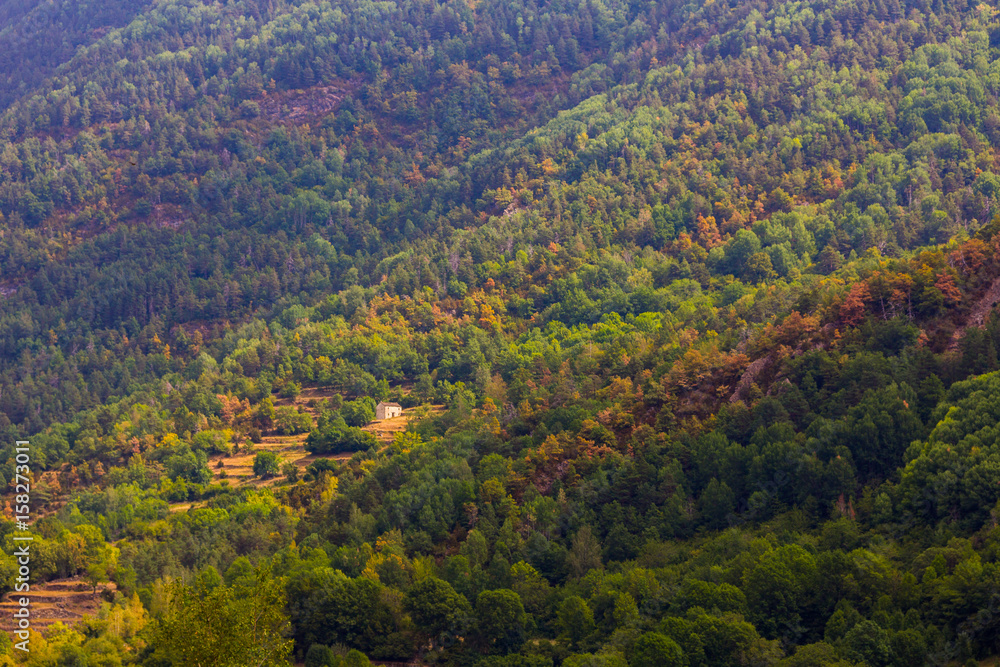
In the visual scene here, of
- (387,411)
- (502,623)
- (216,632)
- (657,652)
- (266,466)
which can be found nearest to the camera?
(216,632)

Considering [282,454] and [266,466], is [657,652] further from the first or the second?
[282,454]

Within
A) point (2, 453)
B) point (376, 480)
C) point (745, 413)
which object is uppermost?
point (745, 413)

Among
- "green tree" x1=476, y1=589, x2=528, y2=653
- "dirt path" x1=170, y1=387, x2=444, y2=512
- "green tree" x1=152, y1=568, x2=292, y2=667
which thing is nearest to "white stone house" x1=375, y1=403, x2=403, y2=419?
"dirt path" x1=170, y1=387, x2=444, y2=512

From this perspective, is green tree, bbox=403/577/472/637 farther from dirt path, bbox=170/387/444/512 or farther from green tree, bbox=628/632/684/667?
dirt path, bbox=170/387/444/512

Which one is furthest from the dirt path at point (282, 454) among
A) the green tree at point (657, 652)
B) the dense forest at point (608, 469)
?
the green tree at point (657, 652)

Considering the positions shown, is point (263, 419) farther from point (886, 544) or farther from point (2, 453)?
point (886, 544)

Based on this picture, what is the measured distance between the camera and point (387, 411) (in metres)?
163

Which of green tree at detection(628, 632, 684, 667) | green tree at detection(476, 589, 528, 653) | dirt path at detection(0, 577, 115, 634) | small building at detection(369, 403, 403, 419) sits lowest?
small building at detection(369, 403, 403, 419)

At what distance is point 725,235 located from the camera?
7200 inches

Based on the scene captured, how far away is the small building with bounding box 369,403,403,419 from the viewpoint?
534 feet

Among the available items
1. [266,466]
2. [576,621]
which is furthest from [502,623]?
[266,466]

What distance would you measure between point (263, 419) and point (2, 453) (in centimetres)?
4163

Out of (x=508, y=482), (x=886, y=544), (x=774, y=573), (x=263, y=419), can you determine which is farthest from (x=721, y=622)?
(x=263, y=419)

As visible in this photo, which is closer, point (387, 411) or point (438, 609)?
point (438, 609)
